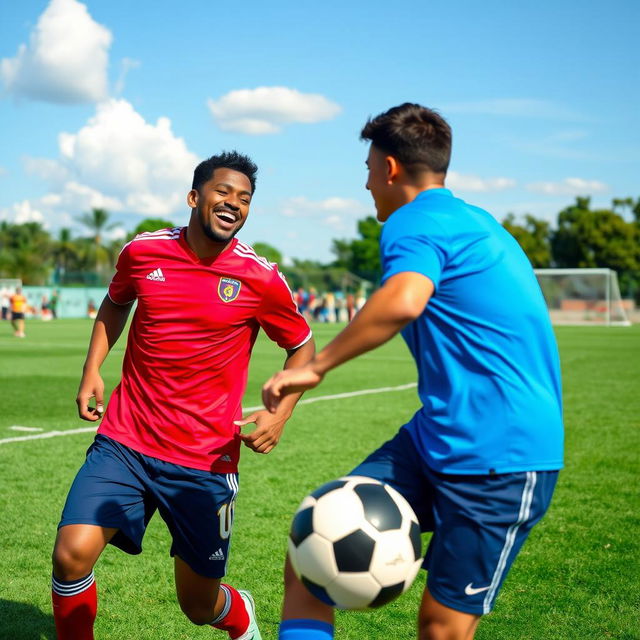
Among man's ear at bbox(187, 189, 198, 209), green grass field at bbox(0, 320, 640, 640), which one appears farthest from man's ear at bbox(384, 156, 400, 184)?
green grass field at bbox(0, 320, 640, 640)

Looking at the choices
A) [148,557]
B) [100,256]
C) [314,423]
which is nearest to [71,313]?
[100,256]

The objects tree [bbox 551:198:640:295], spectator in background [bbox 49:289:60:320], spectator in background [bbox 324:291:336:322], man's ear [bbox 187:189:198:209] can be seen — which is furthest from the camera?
tree [bbox 551:198:640:295]

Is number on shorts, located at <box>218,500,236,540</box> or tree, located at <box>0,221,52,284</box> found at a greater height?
tree, located at <box>0,221,52,284</box>

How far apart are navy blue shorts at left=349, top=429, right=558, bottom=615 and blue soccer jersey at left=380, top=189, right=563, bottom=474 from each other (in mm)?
56

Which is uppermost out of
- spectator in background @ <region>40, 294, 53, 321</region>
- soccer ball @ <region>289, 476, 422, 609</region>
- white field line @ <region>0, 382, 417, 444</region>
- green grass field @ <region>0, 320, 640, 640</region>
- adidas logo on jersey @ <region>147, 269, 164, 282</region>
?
adidas logo on jersey @ <region>147, 269, 164, 282</region>

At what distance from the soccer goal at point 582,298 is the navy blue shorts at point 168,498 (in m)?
51.5

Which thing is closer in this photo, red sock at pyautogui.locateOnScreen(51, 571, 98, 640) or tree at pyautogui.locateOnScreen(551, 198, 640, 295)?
red sock at pyautogui.locateOnScreen(51, 571, 98, 640)

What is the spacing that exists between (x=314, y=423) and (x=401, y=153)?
8293 mm

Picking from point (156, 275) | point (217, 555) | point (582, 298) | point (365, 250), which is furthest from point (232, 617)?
point (365, 250)

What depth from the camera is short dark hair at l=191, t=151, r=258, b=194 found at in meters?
4.07

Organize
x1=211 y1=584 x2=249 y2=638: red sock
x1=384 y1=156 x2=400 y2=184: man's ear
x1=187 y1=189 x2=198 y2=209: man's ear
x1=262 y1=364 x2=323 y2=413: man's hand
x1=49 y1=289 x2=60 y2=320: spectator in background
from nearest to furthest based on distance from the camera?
x1=262 y1=364 x2=323 y2=413: man's hand
x1=384 y1=156 x2=400 y2=184: man's ear
x1=211 y1=584 x2=249 y2=638: red sock
x1=187 y1=189 x2=198 y2=209: man's ear
x1=49 y1=289 x2=60 y2=320: spectator in background

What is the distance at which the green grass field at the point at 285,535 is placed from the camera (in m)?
4.33

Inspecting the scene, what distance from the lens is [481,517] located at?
2699 millimetres

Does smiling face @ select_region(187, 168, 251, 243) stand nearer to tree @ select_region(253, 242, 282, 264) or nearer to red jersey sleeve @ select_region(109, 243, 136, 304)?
red jersey sleeve @ select_region(109, 243, 136, 304)
